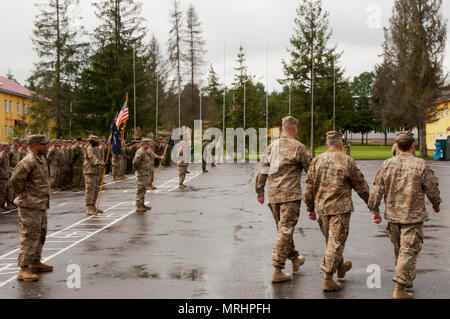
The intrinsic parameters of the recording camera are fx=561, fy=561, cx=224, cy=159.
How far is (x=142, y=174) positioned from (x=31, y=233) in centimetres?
719

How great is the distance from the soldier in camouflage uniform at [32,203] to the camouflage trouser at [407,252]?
469 cm

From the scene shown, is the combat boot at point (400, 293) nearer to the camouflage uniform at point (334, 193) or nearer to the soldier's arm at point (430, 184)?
the camouflage uniform at point (334, 193)

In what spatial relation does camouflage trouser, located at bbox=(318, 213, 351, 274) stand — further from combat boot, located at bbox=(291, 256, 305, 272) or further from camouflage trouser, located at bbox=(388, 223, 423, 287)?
combat boot, located at bbox=(291, 256, 305, 272)

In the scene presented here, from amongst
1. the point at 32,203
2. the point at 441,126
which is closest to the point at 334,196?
the point at 32,203

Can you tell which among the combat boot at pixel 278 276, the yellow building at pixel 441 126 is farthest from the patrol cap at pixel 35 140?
the yellow building at pixel 441 126

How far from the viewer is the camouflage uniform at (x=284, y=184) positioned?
23.8 feet

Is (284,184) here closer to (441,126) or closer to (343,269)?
(343,269)

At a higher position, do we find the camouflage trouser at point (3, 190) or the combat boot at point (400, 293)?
the camouflage trouser at point (3, 190)

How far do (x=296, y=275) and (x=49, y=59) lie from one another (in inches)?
1691

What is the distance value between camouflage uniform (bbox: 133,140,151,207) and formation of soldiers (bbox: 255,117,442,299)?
7485mm

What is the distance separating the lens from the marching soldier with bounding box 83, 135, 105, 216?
14.1 meters

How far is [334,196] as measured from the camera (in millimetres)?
7008

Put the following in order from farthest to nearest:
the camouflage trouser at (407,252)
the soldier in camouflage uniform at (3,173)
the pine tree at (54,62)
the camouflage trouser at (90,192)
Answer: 1. the pine tree at (54,62)
2. the soldier in camouflage uniform at (3,173)
3. the camouflage trouser at (90,192)
4. the camouflage trouser at (407,252)

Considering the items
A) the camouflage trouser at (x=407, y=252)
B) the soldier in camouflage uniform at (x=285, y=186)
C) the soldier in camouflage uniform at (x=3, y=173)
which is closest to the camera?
the camouflage trouser at (x=407, y=252)
